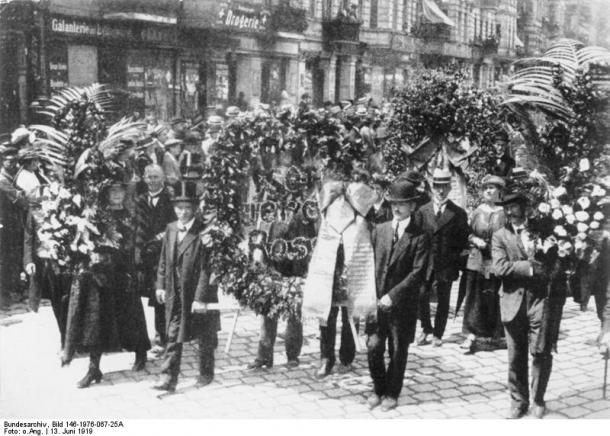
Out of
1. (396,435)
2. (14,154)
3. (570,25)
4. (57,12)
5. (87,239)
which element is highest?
(57,12)

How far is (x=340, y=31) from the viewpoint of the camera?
24156 millimetres

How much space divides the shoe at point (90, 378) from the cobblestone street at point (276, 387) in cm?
6

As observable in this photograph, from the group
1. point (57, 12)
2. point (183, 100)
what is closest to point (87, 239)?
point (57, 12)

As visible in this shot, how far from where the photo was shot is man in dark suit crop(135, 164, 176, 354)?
23.6 feet

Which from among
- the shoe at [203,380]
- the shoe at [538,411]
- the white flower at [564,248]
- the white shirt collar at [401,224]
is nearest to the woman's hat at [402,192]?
the white shirt collar at [401,224]

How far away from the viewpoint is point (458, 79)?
9.55 m

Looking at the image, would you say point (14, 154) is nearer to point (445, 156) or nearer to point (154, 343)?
point (154, 343)

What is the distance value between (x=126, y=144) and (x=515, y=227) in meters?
3.92

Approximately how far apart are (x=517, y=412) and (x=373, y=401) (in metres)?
1.17

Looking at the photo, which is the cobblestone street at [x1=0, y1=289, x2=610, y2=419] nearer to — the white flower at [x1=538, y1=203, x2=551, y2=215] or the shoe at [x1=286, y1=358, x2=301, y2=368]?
the shoe at [x1=286, y1=358, x2=301, y2=368]

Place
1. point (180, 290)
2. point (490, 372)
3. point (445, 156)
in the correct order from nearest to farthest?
point (180, 290) < point (490, 372) < point (445, 156)

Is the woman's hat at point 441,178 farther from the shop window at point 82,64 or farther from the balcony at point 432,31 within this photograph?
the shop window at point 82,64

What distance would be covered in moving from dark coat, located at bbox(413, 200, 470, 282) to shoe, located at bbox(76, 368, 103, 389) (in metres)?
3.55

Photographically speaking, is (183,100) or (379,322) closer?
(379,322)
